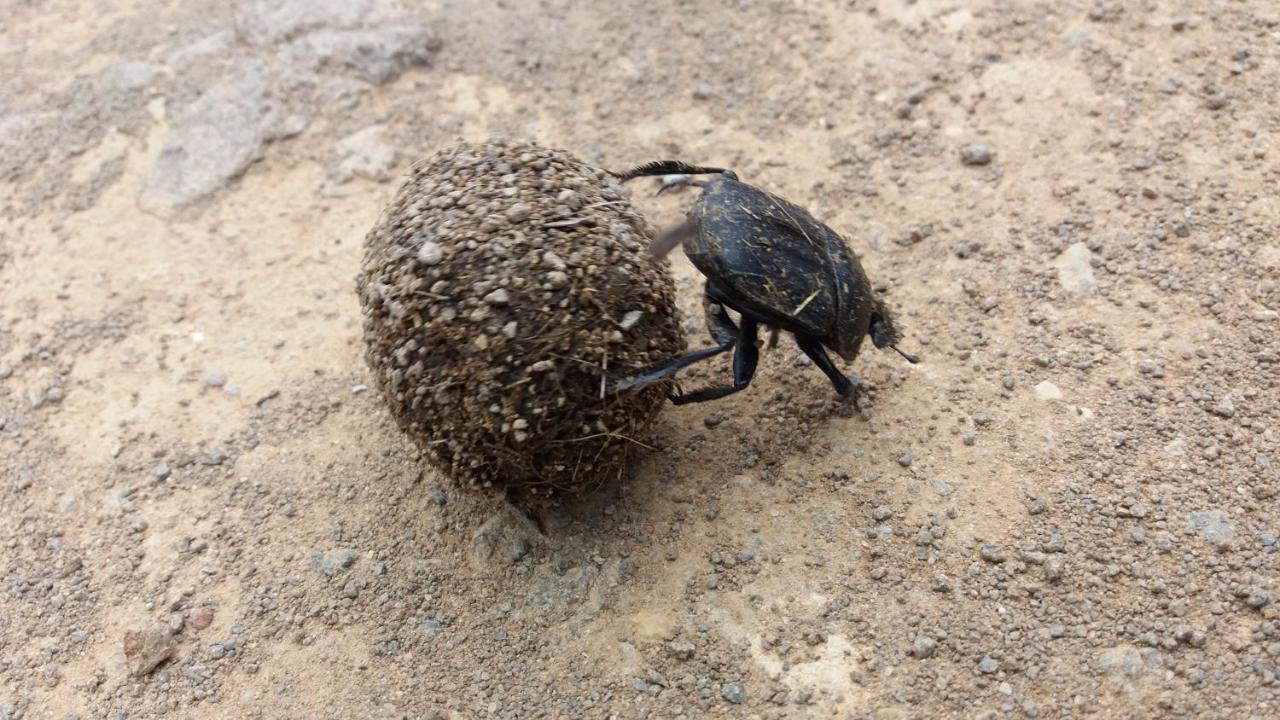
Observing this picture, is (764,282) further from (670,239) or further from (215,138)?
(215,138)

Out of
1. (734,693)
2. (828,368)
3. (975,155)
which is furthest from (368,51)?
(734,693)

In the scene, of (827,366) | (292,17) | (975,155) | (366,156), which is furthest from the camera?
(292,17)

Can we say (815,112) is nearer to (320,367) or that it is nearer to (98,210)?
(320,367)

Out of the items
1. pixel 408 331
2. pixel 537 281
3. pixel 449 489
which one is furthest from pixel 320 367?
pixel 537 281

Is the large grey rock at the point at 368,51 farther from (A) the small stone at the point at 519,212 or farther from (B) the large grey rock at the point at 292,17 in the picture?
(A) the small stone at the point at 519,212

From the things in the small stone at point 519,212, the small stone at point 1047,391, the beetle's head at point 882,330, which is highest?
the small stone at point 519,212

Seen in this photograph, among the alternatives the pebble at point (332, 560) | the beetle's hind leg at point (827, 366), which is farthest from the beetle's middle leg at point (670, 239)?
the pebble at point (332, 560)
